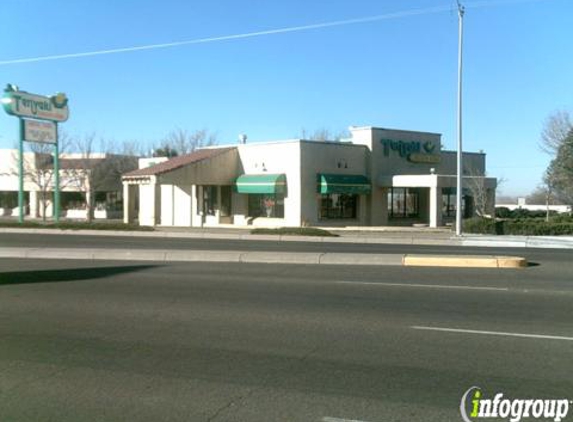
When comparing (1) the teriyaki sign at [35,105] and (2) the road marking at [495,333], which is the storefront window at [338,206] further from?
(2) the road marking at [495,333]

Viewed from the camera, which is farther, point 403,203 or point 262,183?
point 403,203

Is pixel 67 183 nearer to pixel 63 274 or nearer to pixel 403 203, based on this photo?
pixel 403 203

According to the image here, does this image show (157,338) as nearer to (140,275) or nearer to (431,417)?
(431,417)

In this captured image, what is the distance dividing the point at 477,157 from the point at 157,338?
41.9 meters

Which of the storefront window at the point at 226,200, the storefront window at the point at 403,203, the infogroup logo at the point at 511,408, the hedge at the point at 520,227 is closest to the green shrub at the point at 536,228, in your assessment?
the hedge at the point at 520,227

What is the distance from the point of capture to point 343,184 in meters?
38.0

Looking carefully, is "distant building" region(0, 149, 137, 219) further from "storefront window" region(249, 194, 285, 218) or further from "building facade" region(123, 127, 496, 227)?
"storefront window" region(249, 194, 285, 218)

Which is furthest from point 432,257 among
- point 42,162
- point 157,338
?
point 42,162

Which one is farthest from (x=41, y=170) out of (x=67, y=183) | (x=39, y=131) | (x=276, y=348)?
(x=276, y=348)

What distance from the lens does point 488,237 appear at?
95.7 ft

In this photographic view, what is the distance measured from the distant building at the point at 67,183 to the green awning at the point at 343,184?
80.1 ft

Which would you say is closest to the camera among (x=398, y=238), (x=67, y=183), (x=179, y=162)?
(x=398, y=238)

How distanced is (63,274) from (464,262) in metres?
9.71

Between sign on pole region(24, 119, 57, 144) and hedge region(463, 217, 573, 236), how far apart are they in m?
24.0
